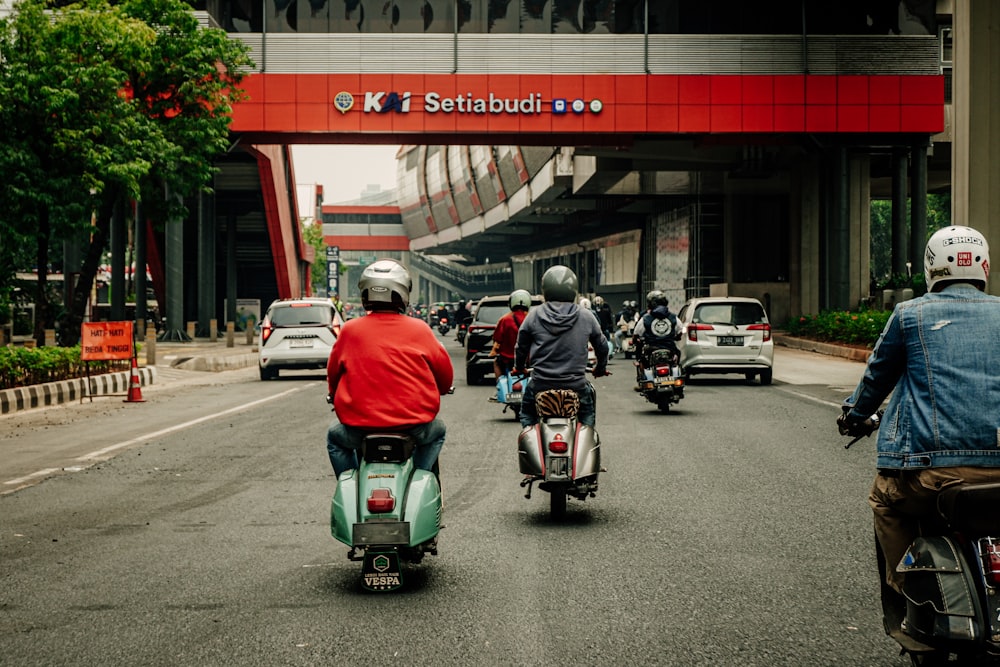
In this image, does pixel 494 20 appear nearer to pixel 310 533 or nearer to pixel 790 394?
pixel 790 394

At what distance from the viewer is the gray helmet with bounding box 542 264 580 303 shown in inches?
319

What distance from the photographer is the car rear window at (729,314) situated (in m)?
21.7

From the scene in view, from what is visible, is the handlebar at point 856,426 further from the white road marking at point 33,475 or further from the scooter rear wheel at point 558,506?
the white road marking at point 33,475

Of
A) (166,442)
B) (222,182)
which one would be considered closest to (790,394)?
(166,442)

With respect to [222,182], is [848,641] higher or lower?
lower

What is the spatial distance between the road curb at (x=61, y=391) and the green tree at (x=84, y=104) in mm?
3949

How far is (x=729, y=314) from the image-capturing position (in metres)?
21.8

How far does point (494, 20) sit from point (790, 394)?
71.9ft

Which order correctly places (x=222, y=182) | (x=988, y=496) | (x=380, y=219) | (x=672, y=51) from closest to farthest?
(x=988, y=496) → (x=672, y=51) → (x=222, y=182) → (x=380, y=219)

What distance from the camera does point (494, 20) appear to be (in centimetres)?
3781

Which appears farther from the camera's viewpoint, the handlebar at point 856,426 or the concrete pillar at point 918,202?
the concrete pillar at point 918,202

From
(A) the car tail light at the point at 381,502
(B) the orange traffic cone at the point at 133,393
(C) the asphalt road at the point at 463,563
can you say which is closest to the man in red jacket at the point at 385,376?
(A) the car tail light at the point at 381,502

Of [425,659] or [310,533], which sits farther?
[310,533]

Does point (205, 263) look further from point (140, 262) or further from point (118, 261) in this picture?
point (118, 261)
